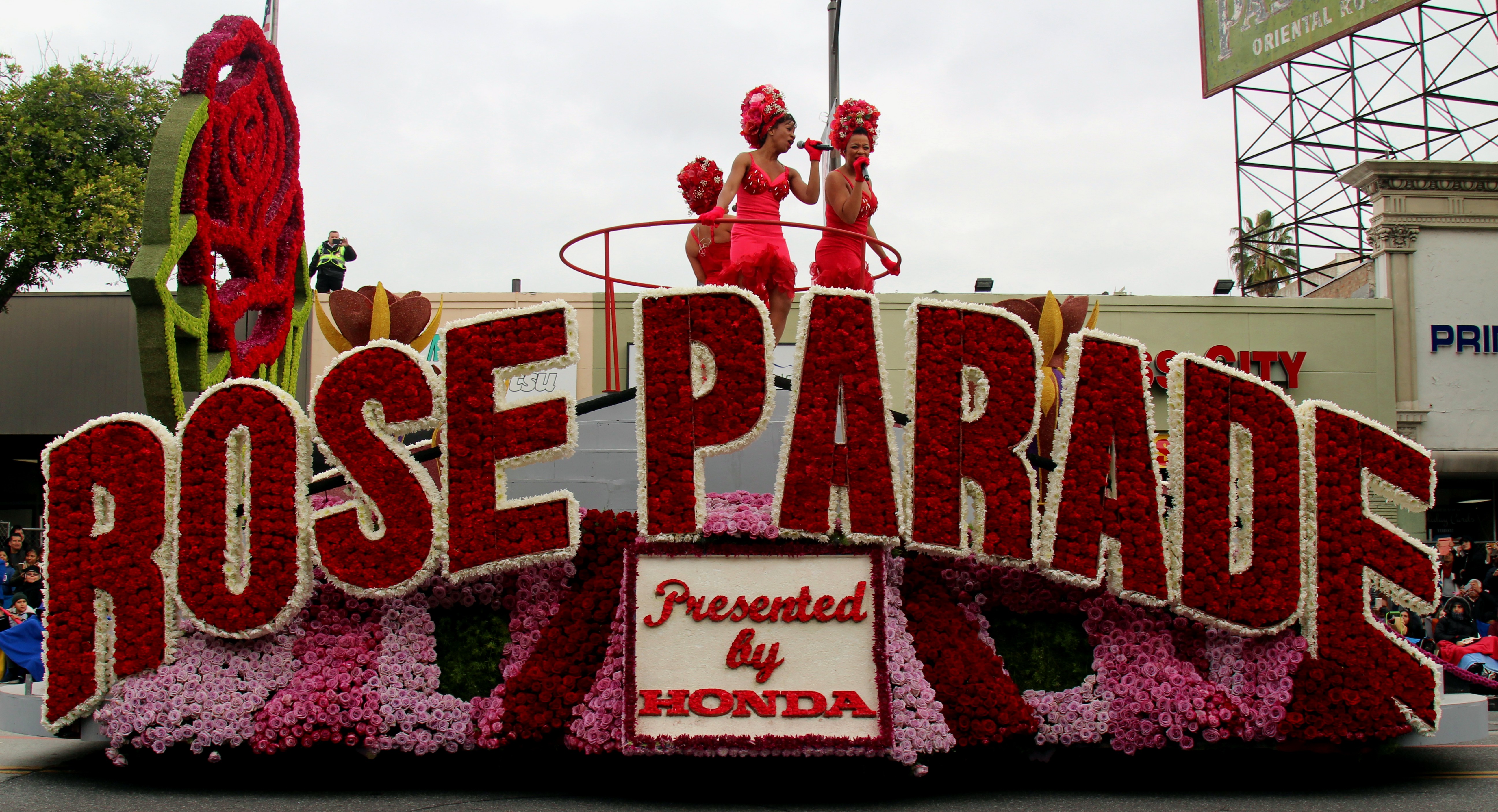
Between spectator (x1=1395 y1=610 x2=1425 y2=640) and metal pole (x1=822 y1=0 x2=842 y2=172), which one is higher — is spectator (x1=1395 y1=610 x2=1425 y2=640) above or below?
below

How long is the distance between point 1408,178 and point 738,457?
63.4ft

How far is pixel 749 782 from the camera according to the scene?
848cm

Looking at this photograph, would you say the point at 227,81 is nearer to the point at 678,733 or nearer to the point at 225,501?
the point at 225,501

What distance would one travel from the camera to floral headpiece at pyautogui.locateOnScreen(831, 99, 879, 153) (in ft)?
33.6

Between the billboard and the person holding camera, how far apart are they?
1938 centimetres

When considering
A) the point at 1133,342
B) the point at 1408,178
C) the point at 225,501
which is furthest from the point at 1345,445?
the point at 1408,178

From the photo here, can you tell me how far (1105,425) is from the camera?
27.5 feet

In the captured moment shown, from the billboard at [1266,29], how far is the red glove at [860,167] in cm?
1893

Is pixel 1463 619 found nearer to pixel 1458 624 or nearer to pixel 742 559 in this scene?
pixel 1458 624

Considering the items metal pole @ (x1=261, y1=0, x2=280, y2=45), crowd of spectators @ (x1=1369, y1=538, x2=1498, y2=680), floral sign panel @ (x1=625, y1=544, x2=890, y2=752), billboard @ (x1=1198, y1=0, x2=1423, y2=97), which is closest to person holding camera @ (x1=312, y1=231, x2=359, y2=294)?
metal pole @ (x1=261, y1=0, x2=280, y2=45)

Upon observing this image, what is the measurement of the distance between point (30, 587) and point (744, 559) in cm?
910

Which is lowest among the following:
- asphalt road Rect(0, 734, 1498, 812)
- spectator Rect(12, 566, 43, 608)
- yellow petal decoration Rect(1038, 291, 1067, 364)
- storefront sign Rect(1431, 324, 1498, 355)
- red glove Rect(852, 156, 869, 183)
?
asphalt road Rect(0, 734, 1498, 812)

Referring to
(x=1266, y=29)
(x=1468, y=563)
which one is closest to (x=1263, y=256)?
(x=1266, y=29)

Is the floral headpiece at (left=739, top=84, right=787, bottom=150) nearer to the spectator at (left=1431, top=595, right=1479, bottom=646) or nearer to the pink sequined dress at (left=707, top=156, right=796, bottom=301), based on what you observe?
the pink sequined dress at (left=707, top=156, right=796, bottom=301)
